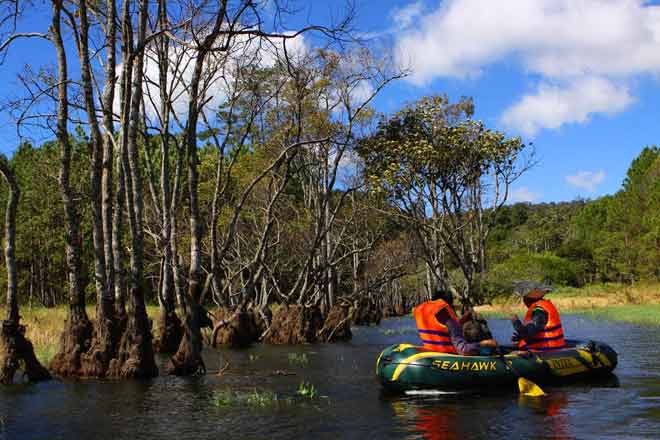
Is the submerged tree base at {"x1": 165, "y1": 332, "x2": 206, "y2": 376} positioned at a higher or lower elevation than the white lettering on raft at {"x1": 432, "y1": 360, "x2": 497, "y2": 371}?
higher

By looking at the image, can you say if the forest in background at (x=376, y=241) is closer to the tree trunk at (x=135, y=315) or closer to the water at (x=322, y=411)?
the tree trunk at (x=135, y=315)

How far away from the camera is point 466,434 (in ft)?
30.6

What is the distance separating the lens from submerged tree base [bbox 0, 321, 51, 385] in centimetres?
1285

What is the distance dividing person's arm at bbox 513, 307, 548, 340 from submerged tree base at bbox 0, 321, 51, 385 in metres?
9.41

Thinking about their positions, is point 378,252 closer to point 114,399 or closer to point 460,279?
point 460,279

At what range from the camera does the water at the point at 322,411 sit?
9.55 m

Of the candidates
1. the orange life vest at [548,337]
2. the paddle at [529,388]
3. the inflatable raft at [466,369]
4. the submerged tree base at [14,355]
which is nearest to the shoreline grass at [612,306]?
the orange life vest at [548,337]

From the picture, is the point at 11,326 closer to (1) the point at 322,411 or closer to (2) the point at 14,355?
(2) the point at 14,355

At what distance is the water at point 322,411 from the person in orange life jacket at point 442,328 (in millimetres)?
851

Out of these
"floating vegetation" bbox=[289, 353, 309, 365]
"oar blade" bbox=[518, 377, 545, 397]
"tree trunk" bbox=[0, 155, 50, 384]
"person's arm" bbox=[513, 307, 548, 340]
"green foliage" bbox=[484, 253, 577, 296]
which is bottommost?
"oar blade" bbox=[518, 377, 545, 397]

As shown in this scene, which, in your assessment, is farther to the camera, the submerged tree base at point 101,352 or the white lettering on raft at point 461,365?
the submerged tree base at point 101,352

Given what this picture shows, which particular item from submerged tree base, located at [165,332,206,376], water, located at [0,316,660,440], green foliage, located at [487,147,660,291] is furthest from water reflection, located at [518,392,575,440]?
green foliage, located at [487,147,660,291]

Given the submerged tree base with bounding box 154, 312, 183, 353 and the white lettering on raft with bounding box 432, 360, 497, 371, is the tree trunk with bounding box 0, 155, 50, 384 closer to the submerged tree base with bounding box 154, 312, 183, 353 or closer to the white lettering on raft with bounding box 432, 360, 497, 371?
the submerged tree base with bounding box 154, 312, 183, 353

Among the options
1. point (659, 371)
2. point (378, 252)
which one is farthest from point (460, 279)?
point (659, 371)
